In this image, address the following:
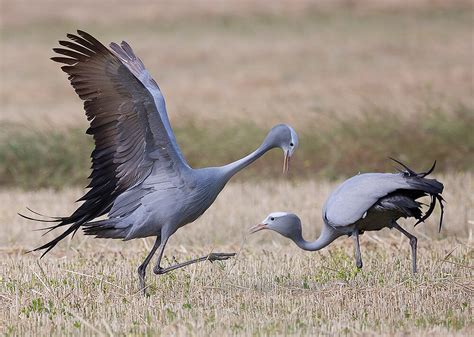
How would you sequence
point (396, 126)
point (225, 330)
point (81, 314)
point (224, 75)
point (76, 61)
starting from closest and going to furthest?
point (225, 330), point (81, 314), point (76, 61), point (396, 126), point (224, 75)

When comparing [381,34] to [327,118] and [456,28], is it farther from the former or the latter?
[327,118]

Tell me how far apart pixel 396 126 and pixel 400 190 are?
7400 mm

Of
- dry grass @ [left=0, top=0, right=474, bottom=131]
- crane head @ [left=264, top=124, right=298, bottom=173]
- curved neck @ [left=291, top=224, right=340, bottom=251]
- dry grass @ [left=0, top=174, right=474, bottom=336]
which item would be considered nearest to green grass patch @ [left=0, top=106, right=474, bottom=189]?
dry grass @ [left=0, top=0, right=474, bottom=131]

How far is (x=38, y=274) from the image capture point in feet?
25.6

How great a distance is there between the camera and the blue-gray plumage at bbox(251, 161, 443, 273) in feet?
24.2

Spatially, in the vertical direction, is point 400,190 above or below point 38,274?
above

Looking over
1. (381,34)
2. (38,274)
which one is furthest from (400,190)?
(381,34)

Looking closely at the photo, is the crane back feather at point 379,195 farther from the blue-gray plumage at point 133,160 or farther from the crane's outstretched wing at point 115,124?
the crane's outstretched wing at point 115,124

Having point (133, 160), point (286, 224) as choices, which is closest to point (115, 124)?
point (133, 160)

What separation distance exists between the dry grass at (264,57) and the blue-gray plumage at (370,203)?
757cm

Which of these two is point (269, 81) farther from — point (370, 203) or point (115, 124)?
point (115, 124)

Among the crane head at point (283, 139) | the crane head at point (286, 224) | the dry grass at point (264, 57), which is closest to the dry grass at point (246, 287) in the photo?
the crane head at point (286, 224)

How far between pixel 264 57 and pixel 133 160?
18.1m

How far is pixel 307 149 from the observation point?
47.5 ft
